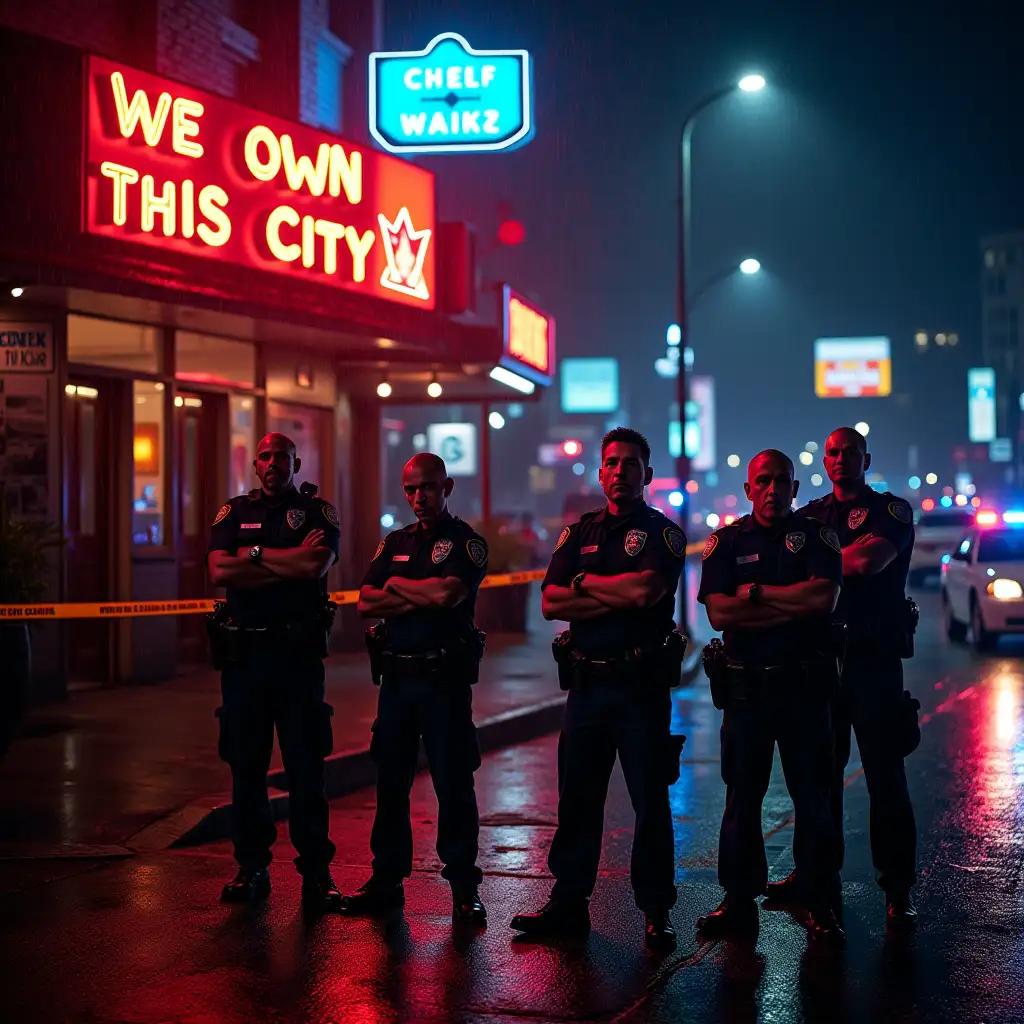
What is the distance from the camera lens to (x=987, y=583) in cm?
1897

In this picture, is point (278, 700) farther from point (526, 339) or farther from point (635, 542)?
point (526, 339)

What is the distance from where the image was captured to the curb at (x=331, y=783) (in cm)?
829

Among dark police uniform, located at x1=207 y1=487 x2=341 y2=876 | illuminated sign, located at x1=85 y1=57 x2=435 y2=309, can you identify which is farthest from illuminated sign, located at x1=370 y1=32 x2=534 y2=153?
dark police uniform, located at x1=207 y1=487 x2=341 y2=876

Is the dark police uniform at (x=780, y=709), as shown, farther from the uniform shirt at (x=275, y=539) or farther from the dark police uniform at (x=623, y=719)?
the uniform shirt at (x=275, y=539)

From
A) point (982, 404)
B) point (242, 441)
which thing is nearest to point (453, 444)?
point (242, 441)

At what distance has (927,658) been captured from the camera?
61.1 feet

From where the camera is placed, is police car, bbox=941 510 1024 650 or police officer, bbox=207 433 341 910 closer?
police officer, bbox=207 433 341 910

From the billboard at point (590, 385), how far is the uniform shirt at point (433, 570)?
73146 millimetres

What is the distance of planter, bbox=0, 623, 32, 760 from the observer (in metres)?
8.89

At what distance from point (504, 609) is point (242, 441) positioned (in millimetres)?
5529

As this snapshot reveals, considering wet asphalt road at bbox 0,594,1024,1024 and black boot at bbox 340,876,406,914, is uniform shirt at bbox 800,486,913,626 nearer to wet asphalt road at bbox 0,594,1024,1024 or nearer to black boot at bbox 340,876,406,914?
wet asphalt road at bbox 0,594,1024,1024

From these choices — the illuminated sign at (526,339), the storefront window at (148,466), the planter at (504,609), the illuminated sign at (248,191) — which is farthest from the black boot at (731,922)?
the planter at (504,609)

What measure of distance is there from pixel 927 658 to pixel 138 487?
32.2ft

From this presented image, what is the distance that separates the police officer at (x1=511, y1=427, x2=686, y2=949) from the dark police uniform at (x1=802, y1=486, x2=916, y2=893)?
0.84 m
